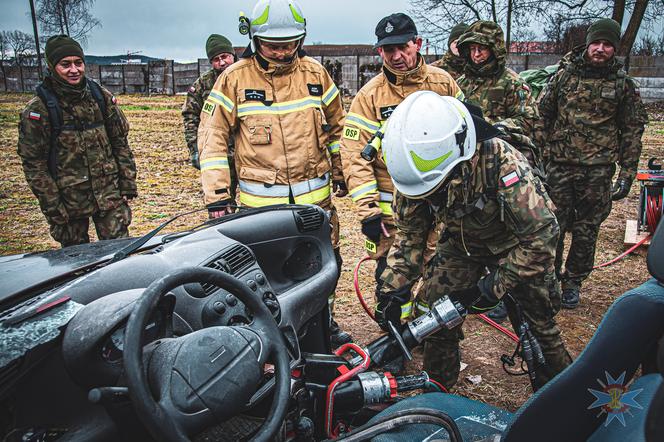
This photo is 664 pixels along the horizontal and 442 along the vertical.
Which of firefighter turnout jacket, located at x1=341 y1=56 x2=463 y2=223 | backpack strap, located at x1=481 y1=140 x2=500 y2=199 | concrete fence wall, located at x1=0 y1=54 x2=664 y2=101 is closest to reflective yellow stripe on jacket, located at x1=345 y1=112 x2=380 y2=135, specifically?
firefighter turnout jacket, located at x1=341 y1=56 x2=463 y2=223

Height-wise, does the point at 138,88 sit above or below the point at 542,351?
above

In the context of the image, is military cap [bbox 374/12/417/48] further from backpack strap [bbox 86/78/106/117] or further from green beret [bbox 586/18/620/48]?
backpack strap [bbox 86/78/106/117]

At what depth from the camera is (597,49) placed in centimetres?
470

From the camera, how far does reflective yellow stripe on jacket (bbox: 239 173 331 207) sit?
3715mm

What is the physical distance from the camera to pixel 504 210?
2.59 metres

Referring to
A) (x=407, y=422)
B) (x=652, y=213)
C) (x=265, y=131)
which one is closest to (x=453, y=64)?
(x=652, y=213)

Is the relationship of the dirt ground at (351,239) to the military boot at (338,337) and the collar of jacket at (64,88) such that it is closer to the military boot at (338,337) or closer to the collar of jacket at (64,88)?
the military boot at (338,337)

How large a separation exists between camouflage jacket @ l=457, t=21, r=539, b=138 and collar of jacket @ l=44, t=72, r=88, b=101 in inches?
132

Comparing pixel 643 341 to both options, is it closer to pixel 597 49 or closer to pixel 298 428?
pixel 298 428

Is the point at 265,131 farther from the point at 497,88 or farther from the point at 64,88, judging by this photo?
the point at 497,88

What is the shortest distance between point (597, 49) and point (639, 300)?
398 cm

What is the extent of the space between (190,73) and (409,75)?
23470mm

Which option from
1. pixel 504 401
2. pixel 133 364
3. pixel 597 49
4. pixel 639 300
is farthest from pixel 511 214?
pixel 597 49

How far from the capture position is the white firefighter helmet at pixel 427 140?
2443 millimetres
